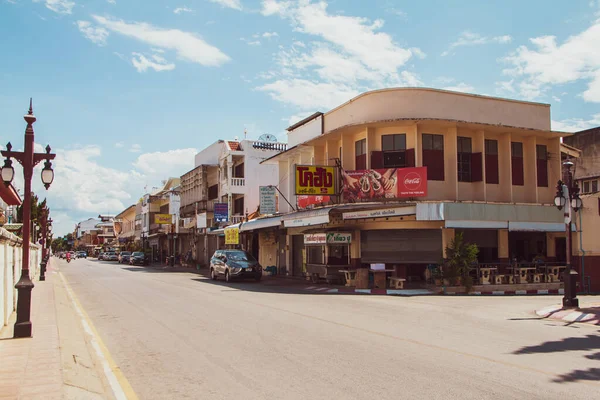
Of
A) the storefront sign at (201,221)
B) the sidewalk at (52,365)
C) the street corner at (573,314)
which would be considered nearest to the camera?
the sidewalk at (52,365)

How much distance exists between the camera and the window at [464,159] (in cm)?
2702

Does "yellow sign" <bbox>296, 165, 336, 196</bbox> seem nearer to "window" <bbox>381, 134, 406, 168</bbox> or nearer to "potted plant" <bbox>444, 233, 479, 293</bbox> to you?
"window" <bbox>381, 134, 406, 168</bbox>

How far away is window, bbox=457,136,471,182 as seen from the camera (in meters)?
27.0

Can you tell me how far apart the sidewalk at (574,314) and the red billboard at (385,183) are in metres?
8.73

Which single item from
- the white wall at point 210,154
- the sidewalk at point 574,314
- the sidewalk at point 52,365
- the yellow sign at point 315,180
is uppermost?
the white wall at point 210,154

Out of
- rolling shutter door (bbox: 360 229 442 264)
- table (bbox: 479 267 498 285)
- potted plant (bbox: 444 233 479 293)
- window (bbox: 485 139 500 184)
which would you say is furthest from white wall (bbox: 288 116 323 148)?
table (bbox: 479 267 498 285)

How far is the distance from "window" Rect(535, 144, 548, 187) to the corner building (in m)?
0.05

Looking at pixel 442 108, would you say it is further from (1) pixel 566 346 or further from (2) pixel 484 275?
(1) pixel 566 346

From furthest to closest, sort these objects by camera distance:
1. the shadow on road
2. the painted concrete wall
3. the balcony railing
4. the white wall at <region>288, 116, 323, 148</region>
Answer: the balcony railing < the white wall at <region>288, 116, 323, 148</region> < the painted concrete wall < the shadow on road

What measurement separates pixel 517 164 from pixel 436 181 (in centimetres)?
499

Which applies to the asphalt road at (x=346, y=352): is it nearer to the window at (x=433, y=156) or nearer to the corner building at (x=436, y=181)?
the corner building at (x=436, y=181)

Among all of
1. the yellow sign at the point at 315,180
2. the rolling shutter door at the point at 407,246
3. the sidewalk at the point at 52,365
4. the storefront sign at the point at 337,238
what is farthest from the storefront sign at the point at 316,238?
the sidewalk at the point at 52,365

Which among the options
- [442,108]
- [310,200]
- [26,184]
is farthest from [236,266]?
[26,184]

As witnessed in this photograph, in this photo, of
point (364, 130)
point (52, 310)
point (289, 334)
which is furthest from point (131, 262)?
point (289, 334)
